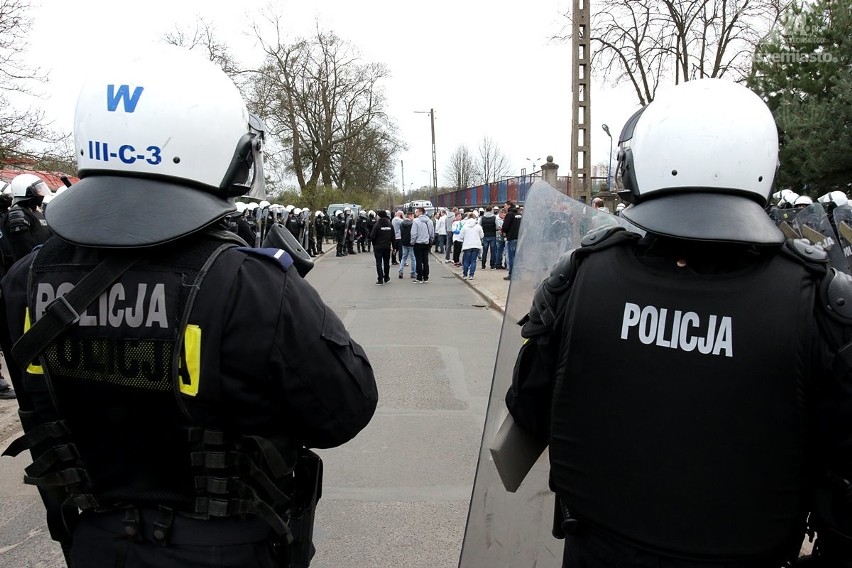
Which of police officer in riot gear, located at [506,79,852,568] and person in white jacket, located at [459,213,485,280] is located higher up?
police officer in riot gear, located at [506,79,852,568]

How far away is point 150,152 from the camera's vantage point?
4.81 feet

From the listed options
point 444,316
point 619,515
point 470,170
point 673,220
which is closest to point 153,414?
point 619,515

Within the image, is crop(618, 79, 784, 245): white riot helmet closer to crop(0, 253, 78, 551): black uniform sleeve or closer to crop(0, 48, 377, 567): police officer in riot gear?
crop(0, 48, 377, 567): police officer in riot gear

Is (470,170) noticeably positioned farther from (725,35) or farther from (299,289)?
(299,289)

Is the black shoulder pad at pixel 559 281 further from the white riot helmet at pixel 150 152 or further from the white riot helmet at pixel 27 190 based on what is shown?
the white riot helmet at pixel 27 190

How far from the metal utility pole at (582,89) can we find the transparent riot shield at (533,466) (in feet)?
38.7

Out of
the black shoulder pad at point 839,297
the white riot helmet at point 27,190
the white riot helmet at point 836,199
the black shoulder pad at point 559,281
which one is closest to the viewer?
the black shoulder pad at point 839,297

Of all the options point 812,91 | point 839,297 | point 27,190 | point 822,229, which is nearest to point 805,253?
point 839,297

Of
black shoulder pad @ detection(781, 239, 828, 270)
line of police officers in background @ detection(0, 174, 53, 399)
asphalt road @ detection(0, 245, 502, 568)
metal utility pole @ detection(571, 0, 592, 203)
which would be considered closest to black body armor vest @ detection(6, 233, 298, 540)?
black shoulder pad @ detection(781, 239, 828, 270)

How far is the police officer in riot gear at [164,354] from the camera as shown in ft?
4.44

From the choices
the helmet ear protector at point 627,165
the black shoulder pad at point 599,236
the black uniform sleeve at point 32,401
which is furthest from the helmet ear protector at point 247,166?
the helmet ear protector at point 627,165

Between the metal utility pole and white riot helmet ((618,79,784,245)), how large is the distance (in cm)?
1228

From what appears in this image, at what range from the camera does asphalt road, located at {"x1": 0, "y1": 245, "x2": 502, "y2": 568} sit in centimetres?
318

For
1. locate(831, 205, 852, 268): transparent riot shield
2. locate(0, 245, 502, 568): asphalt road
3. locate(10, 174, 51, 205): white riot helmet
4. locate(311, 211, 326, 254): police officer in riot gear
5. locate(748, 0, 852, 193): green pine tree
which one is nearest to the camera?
locate(0, 245, 502, 568): asphalt road
